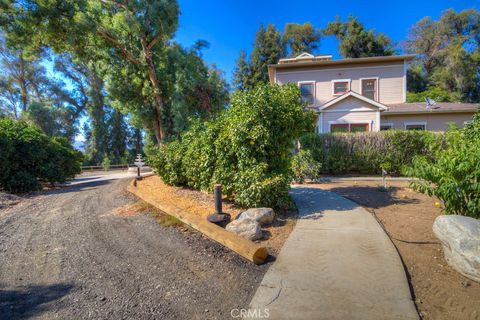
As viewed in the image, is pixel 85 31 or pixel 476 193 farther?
pixel 85 31

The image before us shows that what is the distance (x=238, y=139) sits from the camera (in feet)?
18.0

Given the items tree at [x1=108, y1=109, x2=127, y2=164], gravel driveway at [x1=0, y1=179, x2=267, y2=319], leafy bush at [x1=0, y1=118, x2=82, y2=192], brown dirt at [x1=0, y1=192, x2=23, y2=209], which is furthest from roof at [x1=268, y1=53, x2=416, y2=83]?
tree at [x1=108, y1=109, x2=127, y2=164]

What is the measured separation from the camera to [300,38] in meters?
34.7

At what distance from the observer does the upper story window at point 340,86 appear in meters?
16.7

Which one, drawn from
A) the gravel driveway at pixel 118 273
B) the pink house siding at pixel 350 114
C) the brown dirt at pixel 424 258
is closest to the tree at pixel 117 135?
the pink house siding at pixel 350 114

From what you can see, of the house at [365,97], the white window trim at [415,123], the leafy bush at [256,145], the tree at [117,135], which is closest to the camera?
the leafy bush at [256,145]

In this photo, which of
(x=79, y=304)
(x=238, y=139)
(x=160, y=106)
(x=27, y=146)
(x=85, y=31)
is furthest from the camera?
(x=160, y=106)

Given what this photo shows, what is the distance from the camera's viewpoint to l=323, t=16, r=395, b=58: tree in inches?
1093

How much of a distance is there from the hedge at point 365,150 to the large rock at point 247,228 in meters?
7.25

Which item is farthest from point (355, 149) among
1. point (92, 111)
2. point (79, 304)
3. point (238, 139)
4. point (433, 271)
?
point (92, 111)

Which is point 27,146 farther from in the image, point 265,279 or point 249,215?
point 265,279

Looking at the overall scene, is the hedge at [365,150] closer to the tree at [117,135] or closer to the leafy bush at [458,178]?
the leafy bush at [458,178]

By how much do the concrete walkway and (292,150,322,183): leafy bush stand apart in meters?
4.32

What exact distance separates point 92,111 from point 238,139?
113ft
